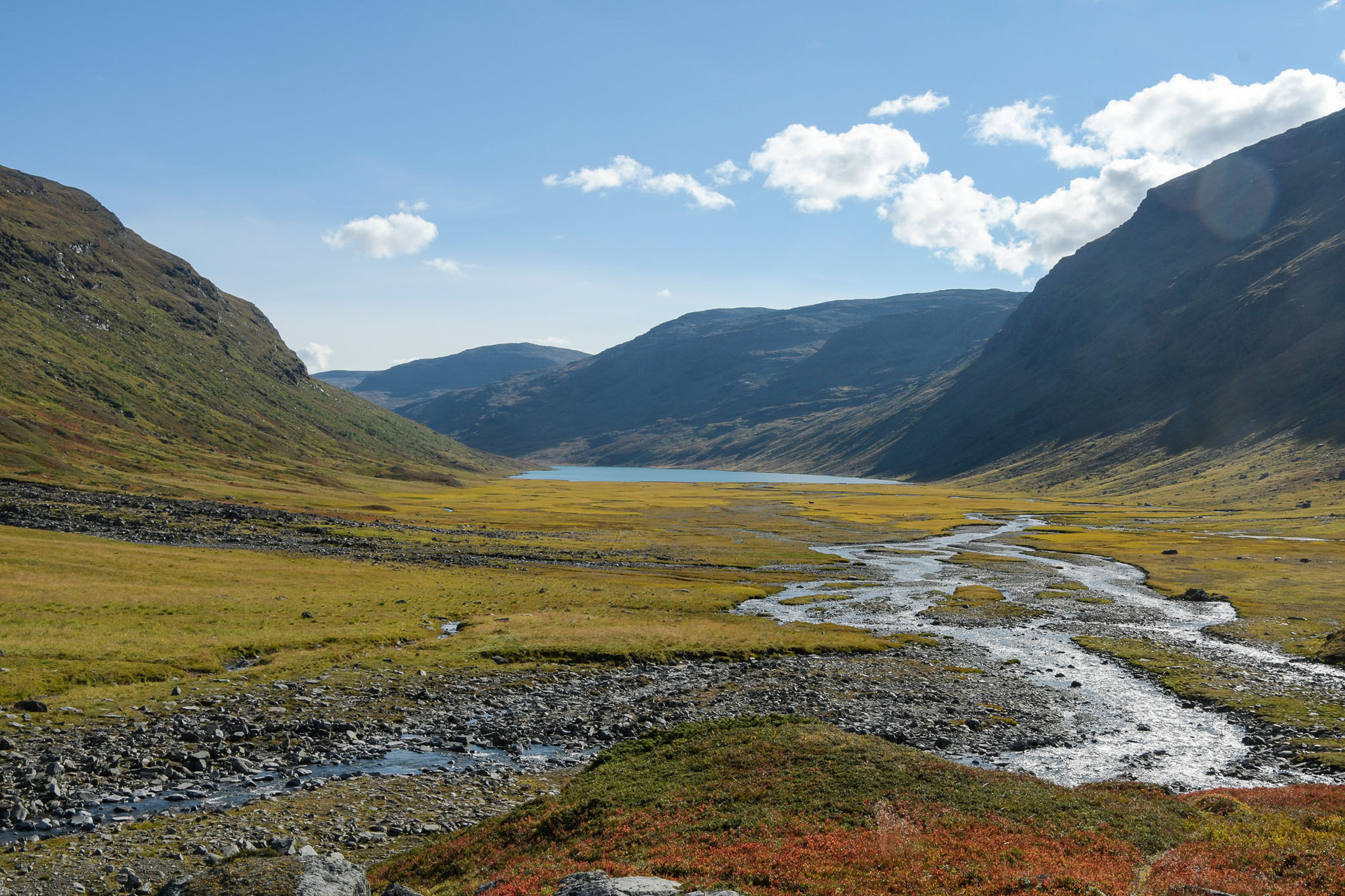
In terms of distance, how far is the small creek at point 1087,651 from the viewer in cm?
3088

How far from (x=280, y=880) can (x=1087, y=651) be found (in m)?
51.3

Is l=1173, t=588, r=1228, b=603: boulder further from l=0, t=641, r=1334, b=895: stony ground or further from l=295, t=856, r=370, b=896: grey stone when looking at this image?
l=295, t=856, r=370, b=896: grey stone

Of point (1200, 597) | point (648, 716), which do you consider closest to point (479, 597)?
point (648, 716)

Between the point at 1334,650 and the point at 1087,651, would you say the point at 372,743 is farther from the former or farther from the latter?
the point at 1334,650

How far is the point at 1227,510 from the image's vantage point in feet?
513

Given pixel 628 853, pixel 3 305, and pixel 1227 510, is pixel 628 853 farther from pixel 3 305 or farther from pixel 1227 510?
pixel 3 305

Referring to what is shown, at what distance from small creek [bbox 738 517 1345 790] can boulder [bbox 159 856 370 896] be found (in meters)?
24.2

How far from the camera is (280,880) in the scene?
1571 cm

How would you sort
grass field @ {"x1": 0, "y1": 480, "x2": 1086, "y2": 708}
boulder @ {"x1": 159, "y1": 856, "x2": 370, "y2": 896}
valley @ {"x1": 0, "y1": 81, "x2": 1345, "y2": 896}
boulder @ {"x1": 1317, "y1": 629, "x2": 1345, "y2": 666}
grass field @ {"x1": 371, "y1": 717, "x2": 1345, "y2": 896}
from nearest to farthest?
boulder @ {"x1": 159, "y1": 856, "x2": 370, "y2": 896}
grass field @ {"x1": 371, "y1": 717, "x2": 1345, "y2": 896}
valley @ {"x1": 0, "y1": 81, "x2": 1345, "y2": 896}
grass field @ {"x1": 0, "y1": 480, "x2": 1086, "y2": 708}
boulder @ {"x1": 1317, "y1": 629, "x2": 1345, "y2": 666}

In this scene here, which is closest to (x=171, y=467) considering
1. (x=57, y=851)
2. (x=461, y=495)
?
(x=461, y=495)

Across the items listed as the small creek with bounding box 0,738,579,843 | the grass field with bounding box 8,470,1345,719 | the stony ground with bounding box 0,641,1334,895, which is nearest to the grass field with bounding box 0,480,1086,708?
the grass field with bounding box 8,470,1345,719

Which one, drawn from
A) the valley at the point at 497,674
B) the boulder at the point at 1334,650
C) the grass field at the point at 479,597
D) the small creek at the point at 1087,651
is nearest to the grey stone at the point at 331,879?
the valley at the point at 497,674

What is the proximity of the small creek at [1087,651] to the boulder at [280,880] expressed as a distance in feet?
79.4

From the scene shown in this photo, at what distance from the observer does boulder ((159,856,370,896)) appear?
1526cm
